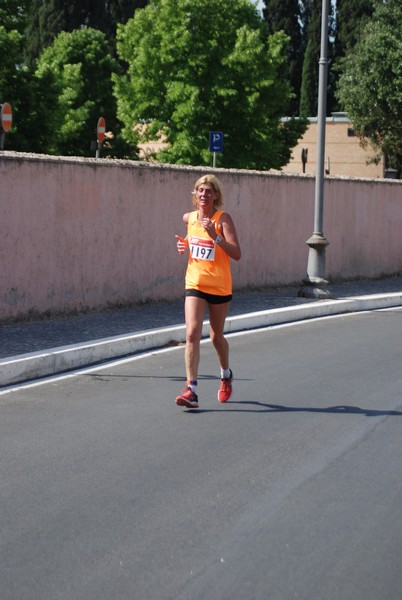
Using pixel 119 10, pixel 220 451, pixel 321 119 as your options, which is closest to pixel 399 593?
pixel 220 451

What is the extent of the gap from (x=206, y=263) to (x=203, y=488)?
269 cm

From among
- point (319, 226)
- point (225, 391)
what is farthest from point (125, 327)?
point (319, 226)

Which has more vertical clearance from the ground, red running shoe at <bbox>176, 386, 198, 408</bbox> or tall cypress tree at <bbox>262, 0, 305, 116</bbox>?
tall cypress tree at <bbox>262, 0, 305, 116</bbox>

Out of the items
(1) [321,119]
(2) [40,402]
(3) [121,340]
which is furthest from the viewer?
(1) [321,119]

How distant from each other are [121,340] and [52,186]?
2888 millimetres

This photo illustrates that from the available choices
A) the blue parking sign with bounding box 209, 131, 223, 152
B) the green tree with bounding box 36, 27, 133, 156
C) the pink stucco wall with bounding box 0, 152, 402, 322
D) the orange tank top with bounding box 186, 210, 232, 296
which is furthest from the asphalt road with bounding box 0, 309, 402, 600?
the green tree with bounding box 36, 27, 133, 156

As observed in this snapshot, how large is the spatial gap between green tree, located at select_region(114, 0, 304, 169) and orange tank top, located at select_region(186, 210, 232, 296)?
117 feet

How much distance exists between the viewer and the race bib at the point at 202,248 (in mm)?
8586

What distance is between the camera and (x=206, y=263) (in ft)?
28.5

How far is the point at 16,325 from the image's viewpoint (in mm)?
13102

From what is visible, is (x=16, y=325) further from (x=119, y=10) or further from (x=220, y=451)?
(x=119, y=10)

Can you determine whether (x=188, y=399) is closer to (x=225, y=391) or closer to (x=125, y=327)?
(x=225, y=391)

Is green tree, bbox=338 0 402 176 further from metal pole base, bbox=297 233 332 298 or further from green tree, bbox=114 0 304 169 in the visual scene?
metal pole base, bbox=297 233 332 298

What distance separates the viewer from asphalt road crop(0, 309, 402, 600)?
191 inches
